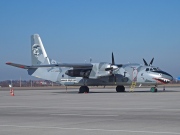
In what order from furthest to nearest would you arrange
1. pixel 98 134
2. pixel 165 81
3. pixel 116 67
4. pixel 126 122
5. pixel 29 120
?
pixel 116 67
pixel 165 81
pixel 29 120
pixel 126 122
pixel 98 134

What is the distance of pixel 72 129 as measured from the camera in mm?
15102

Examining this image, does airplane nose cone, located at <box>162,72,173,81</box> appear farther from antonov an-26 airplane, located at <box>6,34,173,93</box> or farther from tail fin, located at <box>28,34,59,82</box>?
tail fin, located at <box>28,34,59,82</box>

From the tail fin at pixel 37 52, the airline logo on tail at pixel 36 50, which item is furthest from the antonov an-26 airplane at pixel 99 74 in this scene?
the airline logo on tail at pixel 36 50

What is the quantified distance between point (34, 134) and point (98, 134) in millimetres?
2073

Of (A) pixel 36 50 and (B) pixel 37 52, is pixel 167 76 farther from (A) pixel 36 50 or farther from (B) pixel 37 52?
(A) pixel 36 50

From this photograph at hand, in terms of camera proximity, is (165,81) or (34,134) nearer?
(34,134)

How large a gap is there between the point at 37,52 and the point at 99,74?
35.9ft

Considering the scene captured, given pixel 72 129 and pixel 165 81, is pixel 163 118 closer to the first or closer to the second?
pixel 72 129

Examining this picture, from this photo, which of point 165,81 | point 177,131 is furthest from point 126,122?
point 165,81

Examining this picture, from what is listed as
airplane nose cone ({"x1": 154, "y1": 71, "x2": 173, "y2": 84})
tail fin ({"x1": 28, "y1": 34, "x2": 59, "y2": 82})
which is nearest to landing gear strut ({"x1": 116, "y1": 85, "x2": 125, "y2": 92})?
airplane nose cone ({"x1": 154, "y1": 71, "x2": 173, "y2": 84})

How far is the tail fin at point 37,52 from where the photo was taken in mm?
59281

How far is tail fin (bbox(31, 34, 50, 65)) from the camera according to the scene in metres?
59.3

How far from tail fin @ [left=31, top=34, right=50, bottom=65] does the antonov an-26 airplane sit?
14 cm

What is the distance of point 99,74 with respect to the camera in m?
53.2
